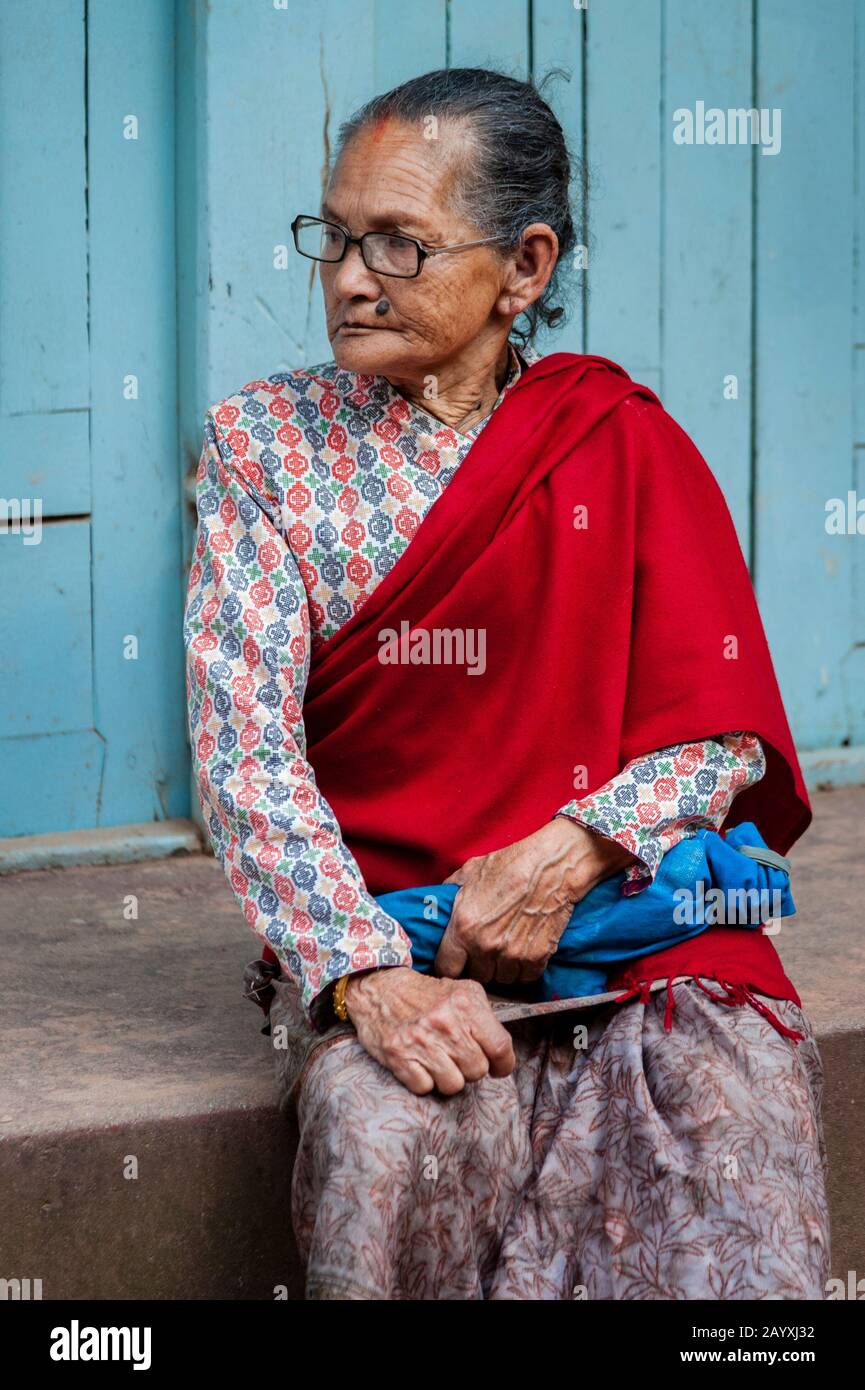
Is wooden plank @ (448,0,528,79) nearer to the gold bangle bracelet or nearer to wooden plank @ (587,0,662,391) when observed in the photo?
wooden plank @ (587,0,662,391)

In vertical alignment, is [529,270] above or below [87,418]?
above

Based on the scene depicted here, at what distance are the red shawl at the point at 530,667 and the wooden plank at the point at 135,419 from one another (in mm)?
1119

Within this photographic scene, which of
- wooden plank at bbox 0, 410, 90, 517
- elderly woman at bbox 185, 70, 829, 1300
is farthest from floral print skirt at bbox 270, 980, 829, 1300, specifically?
wooden plank at bbox 0, 410, 90, 517

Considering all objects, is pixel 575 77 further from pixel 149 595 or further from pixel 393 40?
pixel 149 595

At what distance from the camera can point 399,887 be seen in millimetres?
2365

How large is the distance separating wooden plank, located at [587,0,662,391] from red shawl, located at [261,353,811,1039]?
138 cm

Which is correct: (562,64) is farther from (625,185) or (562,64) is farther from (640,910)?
(640,910)

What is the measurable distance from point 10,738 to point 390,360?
1.34 meters

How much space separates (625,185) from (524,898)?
194 centimetres

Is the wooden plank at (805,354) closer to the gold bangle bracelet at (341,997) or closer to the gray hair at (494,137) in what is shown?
the gray hair at (494,137)

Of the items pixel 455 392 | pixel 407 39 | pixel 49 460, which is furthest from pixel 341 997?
pixel 407 39

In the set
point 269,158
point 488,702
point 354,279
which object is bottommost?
point 488,702

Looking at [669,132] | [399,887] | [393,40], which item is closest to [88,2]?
[393,40]

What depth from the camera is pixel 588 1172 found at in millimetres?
2150
